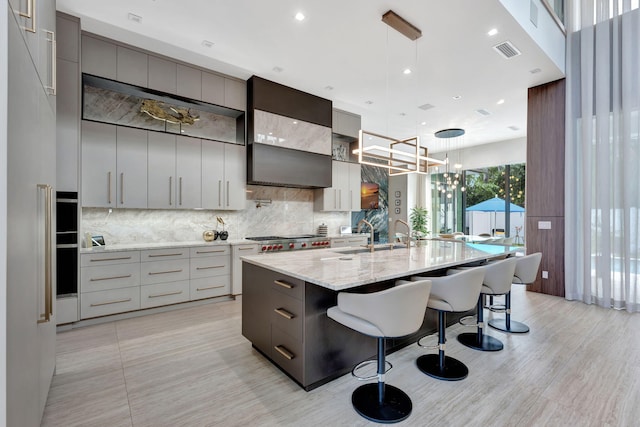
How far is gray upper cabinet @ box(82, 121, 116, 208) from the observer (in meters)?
3.48

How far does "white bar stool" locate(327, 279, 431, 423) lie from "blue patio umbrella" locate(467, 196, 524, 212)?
25.9 ft

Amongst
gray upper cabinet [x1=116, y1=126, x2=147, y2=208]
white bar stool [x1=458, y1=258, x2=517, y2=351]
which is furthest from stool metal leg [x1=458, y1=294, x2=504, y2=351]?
gray upper cabinet [x1=116, y1=126, x2=147, y2=208]

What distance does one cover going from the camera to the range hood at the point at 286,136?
4.64 meters

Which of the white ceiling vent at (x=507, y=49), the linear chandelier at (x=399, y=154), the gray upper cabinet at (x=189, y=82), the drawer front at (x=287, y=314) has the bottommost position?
the drawer front at (x=287, y=314)

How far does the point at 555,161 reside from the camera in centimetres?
457

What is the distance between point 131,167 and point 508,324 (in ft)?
15.5

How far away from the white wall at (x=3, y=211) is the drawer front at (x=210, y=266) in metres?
3.04

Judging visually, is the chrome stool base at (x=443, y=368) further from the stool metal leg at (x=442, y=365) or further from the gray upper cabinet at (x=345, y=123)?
the gray upper cabinet at (x=345, y=123)

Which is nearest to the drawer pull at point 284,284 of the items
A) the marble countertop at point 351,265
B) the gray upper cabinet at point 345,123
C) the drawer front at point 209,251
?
the marble countertop at point 351,265

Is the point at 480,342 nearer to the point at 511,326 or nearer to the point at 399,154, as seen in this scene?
the point at 511,326

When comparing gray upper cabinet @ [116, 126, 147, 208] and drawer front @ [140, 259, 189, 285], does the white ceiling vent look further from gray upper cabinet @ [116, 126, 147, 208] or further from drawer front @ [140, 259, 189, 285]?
drawer front @ [140, 259, 189, 285]

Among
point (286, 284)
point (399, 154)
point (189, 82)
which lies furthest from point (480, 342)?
point (189, 82)

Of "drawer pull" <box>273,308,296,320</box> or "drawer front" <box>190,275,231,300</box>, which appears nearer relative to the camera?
"drawer pull" <box>273,308,296,320</box>

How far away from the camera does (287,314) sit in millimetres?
2217
